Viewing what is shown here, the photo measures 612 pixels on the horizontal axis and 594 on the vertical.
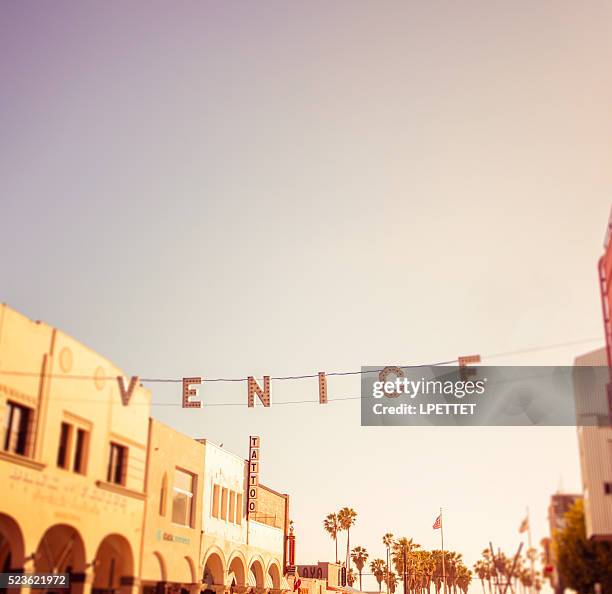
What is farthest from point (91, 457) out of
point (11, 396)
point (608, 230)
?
point (608, 230)

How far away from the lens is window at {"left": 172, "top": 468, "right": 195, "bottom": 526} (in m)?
36.4

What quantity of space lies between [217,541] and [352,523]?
9119 cm

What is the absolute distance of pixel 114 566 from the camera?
3131 cm

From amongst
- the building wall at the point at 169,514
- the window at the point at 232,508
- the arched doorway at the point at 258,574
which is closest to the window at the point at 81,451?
the building wall at the point at 169,514

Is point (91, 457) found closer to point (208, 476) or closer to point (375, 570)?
point (208, 476)

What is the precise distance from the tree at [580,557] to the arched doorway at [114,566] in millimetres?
18414

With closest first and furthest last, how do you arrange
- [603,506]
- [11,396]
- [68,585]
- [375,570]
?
[11,396] → [68,585] → [603,506] → [375,570]

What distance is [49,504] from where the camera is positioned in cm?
2608

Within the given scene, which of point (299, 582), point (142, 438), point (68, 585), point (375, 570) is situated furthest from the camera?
point (375, 570)

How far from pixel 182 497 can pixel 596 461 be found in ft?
62.8

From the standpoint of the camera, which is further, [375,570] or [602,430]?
[375,570]

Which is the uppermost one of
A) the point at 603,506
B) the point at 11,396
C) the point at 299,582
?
the point at 11,396

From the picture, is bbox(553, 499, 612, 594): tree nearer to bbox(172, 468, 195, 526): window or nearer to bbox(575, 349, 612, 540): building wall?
bbox(575, 349, 612, 540): building wall

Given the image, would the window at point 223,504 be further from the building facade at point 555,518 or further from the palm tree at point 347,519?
the palm tree at point 347,519
